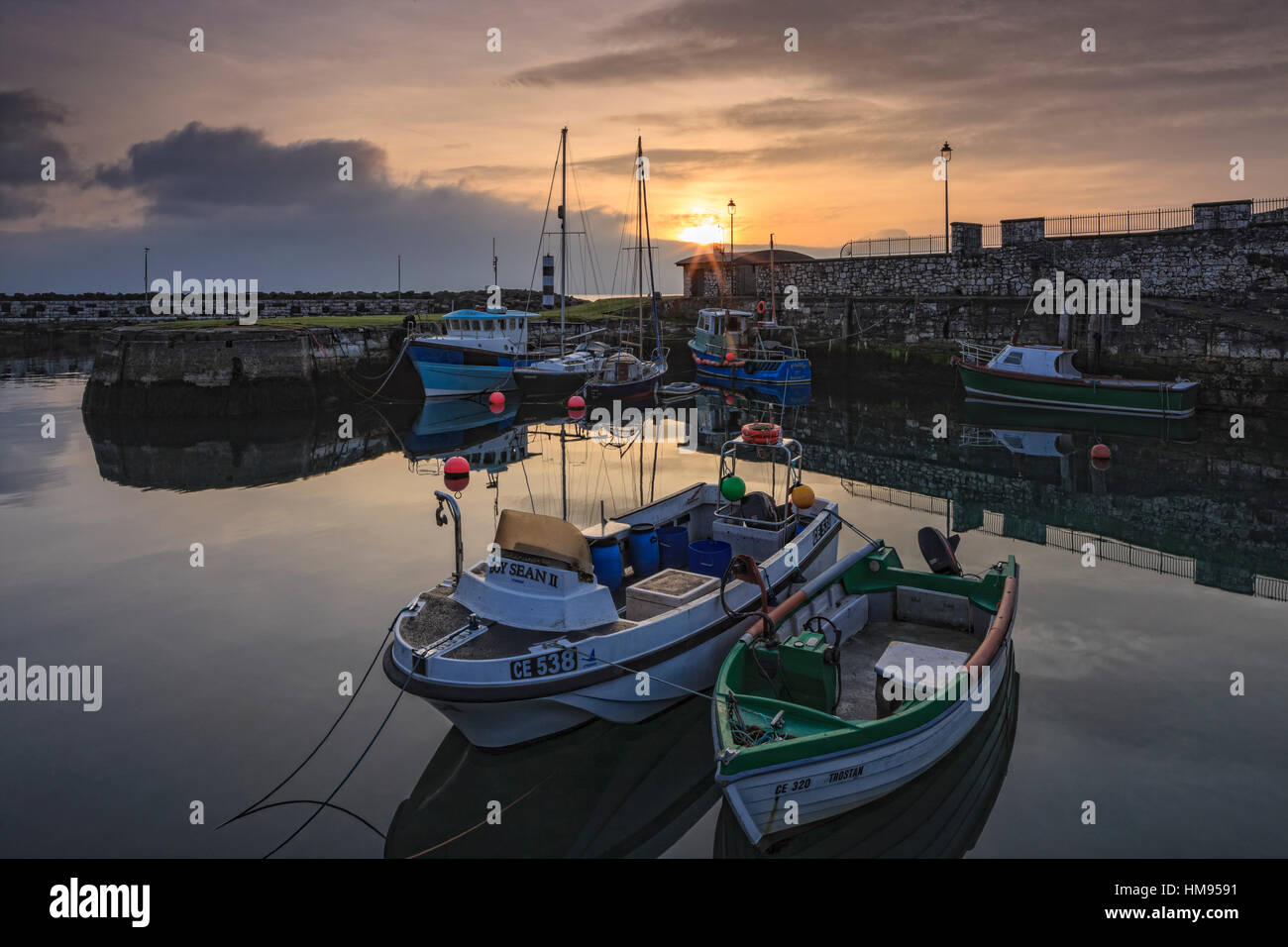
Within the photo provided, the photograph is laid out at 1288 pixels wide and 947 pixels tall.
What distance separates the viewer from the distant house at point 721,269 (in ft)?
187

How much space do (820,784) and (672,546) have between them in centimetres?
511

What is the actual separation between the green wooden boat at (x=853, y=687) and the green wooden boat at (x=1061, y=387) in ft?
77.8

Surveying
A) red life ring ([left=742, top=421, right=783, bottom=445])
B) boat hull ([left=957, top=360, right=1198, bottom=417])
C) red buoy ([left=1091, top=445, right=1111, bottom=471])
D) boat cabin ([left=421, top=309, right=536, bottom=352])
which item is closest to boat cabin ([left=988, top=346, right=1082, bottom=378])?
boat hull ([left=957, top=360, right=1198, bottom=417])

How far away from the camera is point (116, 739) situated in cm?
996

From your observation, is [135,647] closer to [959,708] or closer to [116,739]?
[116,739]

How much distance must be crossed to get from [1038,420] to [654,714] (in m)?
26.8

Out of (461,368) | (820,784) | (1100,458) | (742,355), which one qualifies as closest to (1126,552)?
(1100,458)

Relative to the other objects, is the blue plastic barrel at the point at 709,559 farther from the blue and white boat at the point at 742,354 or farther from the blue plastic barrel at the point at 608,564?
the blue and white boat at the point at 742,354

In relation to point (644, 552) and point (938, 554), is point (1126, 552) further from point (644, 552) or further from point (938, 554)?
point (644, 552)

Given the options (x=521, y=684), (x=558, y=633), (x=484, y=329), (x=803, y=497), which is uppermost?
(x=484, y=329)

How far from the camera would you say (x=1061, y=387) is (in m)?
33.8

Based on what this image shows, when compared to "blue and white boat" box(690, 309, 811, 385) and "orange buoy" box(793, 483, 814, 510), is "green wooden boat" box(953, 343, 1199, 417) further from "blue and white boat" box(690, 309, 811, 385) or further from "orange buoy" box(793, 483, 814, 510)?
"orange buoy" box(793, 483, 814, 510)

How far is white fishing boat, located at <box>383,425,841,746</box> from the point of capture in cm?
924
